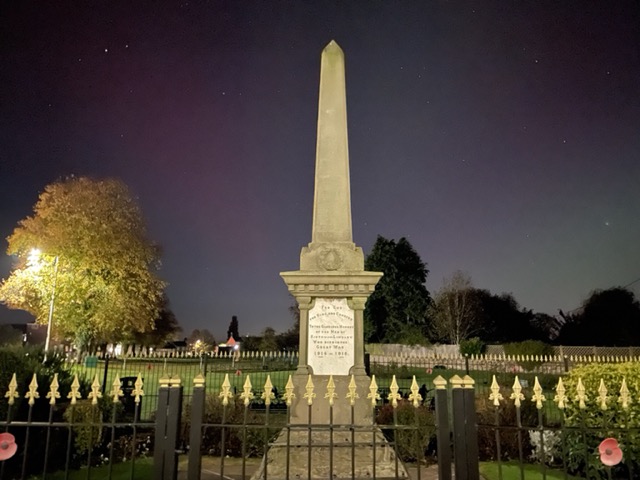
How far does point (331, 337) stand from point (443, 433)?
12.5 ft

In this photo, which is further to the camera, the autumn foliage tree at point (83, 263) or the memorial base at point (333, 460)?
the autumn foliage tree at point (83, 263)

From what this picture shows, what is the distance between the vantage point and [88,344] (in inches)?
1246

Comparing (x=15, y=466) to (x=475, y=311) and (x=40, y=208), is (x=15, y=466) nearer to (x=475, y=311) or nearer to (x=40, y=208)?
(x=40, y=208)

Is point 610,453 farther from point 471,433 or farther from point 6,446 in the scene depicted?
point 6,446

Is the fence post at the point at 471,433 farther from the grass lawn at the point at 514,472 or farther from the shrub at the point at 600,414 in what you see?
the grass lawn at the point at 514,472

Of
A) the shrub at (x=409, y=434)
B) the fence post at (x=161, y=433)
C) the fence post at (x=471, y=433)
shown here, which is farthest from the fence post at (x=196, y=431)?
the shrub at (x=409, y=434)

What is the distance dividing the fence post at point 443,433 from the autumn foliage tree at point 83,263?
97.3ft

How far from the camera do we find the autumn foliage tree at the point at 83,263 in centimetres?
3020

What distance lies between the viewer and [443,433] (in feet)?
15.6

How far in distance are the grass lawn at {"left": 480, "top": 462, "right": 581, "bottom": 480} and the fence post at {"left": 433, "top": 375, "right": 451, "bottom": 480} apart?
495cm

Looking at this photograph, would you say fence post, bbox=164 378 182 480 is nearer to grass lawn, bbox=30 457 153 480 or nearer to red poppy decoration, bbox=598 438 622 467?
red poppy decoration, bbox=598 438 622 467

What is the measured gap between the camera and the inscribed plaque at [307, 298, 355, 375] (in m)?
8.28

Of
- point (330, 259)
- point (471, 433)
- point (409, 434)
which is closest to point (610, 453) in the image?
point (471, 433)

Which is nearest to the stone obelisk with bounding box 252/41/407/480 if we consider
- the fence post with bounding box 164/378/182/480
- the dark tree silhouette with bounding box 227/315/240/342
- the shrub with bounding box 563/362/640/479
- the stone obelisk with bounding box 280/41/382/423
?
the stone obelisk with bounding box 280/41/382/423
